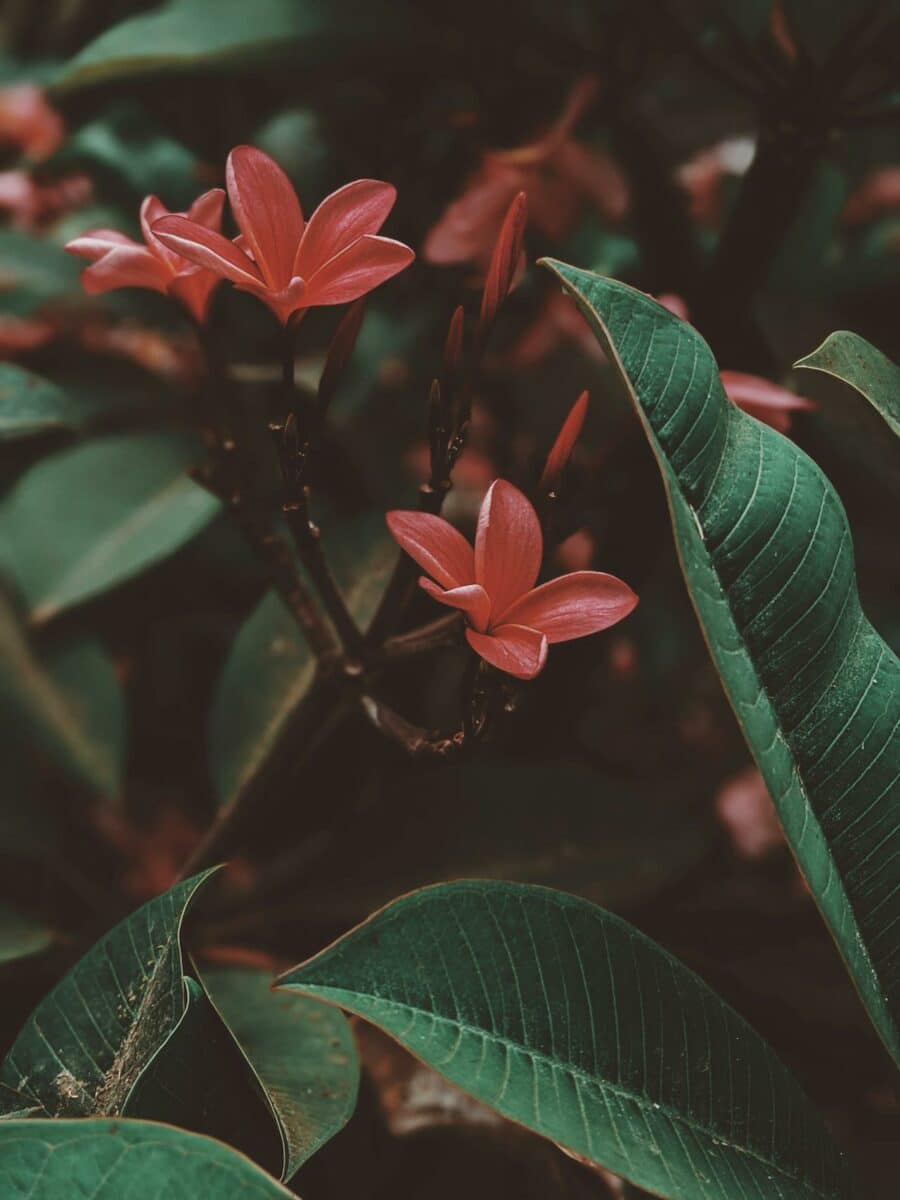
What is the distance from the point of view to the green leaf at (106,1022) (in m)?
0.45

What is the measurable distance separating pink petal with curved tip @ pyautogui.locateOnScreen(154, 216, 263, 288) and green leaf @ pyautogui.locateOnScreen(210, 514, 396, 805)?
36 centimetres

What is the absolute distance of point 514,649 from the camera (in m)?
0.42

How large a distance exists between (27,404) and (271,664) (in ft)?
0.84

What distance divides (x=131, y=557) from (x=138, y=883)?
39 cm

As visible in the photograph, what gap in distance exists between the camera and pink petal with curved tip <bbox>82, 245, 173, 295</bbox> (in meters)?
0.50

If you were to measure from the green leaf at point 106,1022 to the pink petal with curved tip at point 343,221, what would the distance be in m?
0.28

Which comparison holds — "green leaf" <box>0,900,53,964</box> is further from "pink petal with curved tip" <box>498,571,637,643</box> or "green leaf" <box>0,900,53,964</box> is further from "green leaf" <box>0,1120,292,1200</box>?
"pink petal with curved tip" <box>498,571,637,643</box>

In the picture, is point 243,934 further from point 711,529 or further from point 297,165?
point 297,165

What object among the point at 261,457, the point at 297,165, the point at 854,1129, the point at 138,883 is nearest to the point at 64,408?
the point at 261,457

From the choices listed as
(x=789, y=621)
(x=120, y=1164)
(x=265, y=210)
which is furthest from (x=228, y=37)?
(x=120, y=1164)

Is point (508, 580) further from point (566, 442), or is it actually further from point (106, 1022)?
point (106, 1022)

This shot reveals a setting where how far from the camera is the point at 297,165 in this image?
1014 mm

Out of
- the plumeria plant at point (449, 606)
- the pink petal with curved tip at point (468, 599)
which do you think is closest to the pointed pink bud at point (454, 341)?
the plumeria plant at point (449, 606)

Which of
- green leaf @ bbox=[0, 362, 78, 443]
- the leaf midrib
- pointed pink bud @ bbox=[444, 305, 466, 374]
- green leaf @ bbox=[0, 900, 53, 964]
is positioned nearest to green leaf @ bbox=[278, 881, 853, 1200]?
the leaf midrib
